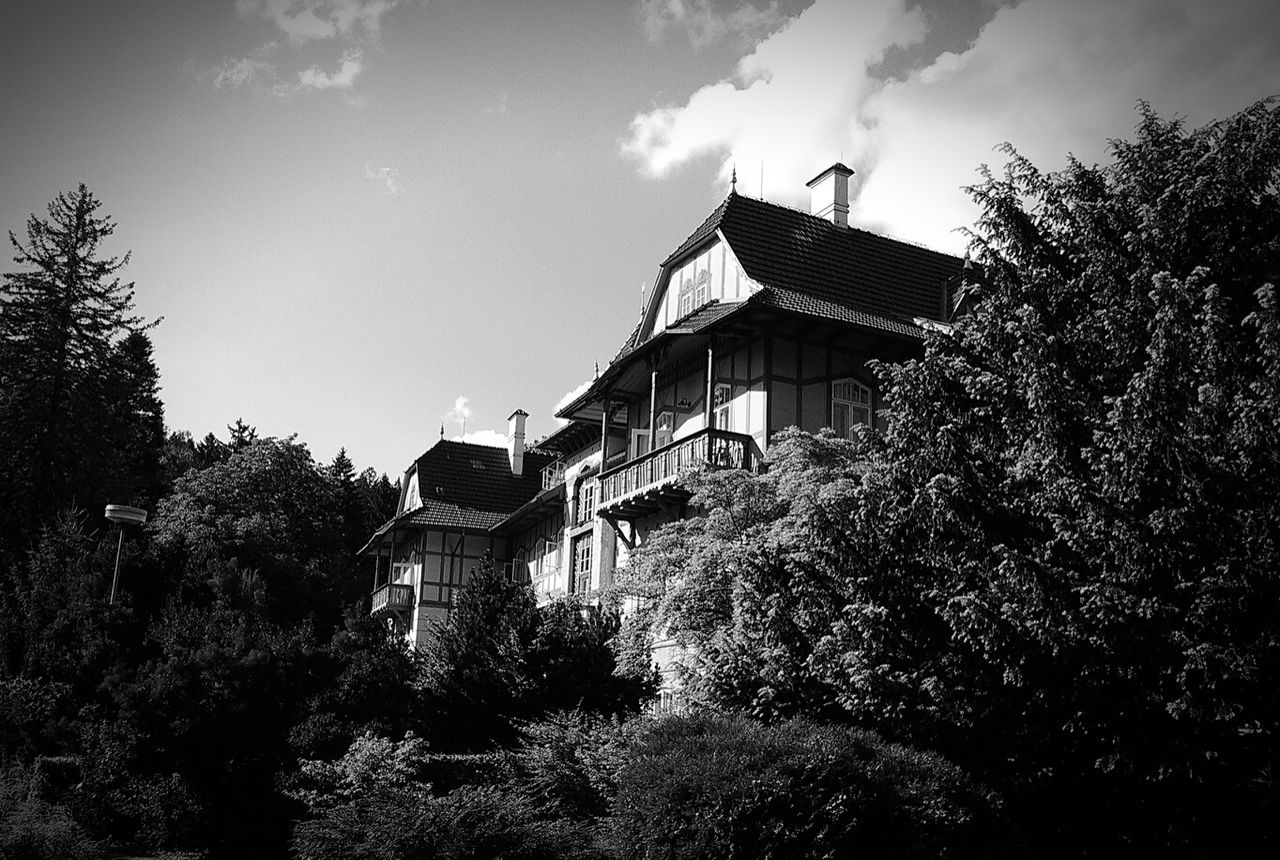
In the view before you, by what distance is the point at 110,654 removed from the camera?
19.9 metres

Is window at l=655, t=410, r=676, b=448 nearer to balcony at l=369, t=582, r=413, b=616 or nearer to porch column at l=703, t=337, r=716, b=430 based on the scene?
porch column at l=703, t=337, r=716, b=430

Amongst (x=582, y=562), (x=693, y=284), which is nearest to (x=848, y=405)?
(x=693, y=284)

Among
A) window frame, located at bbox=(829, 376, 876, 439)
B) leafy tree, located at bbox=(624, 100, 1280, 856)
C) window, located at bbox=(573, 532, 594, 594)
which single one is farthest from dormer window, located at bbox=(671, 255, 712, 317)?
leafy tree, located at bbox=(624, 100, 1280, 856)

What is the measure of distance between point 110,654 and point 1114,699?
15.7m

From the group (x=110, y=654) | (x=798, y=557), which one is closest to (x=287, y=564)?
(x=110, y=654)

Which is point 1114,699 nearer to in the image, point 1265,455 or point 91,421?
point 1265,455

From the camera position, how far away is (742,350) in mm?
26344

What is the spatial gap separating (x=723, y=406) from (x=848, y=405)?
2.72 meters

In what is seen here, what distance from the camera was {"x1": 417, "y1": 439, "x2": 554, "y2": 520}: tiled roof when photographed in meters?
46.8

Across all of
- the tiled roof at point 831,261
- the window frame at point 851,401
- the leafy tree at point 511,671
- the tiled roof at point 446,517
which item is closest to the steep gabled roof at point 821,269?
the tiled roof at point 831,261

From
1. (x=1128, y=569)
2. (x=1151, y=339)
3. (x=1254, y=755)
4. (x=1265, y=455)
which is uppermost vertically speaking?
(x=1151, y=339)

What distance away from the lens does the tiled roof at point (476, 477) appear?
46.8 meters

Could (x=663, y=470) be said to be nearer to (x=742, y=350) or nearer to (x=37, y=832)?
(x=742, y=350)

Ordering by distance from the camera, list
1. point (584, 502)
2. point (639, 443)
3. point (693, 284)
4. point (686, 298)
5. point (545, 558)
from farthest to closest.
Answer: point (545, 558)
point (584, 502)
point (639, 443)
point (686, 298)
point (693, 284)
